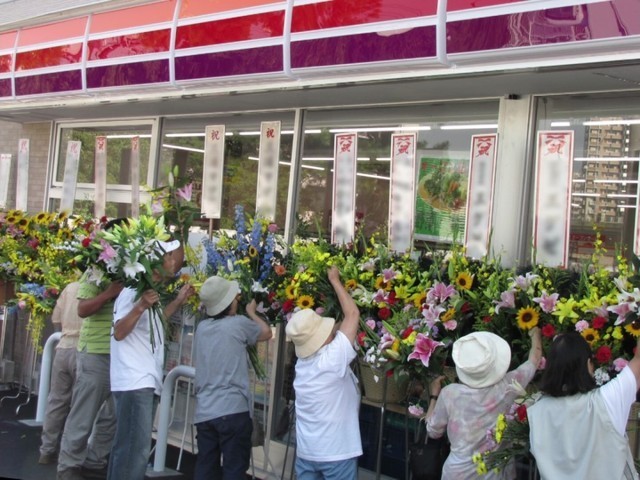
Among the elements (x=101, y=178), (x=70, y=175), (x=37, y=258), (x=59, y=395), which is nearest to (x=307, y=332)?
(x=59, y=395)

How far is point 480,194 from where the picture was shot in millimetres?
5312

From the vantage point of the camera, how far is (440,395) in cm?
430

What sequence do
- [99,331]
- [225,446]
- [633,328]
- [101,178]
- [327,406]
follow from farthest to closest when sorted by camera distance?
[101,178] < [99,331] < [225,446] < [327,406] < [633,328]

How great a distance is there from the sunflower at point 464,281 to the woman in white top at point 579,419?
102 centimetres

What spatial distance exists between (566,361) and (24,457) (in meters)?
5.15

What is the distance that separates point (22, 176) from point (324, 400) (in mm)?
6775

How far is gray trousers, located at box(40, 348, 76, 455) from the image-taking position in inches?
260

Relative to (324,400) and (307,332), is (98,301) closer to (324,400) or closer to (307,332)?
(307,332)

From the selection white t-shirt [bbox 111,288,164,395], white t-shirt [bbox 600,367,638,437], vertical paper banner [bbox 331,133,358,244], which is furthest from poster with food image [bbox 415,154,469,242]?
white t-shirt [bbox 600,367,638,437]

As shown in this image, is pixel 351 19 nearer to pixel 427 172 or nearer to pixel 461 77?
pixel 461 77

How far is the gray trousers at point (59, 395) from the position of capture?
660 centimetres

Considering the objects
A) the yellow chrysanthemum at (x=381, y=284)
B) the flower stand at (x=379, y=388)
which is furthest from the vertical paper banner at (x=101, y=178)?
the yellow chrysanthemum at (x=381, y=284)

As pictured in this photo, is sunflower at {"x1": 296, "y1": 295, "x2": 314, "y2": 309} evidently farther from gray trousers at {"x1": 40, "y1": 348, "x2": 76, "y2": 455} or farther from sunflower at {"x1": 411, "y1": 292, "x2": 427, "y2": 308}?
gray trousers at {"x1": 40, "y1": 348, "x2": 76, "y2": 455}

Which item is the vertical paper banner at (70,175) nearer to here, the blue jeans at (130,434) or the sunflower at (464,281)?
the blue jeans at (130,434)
